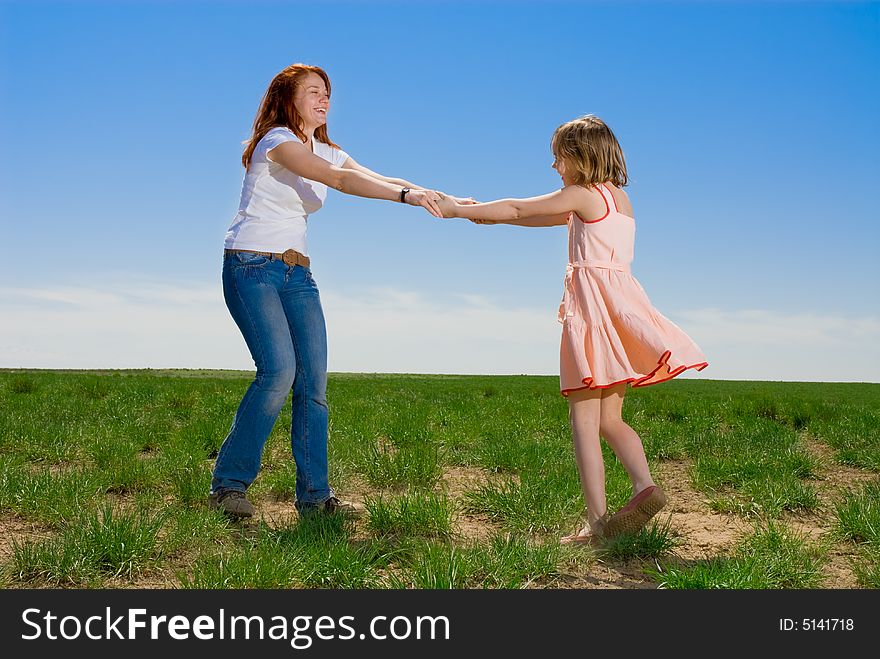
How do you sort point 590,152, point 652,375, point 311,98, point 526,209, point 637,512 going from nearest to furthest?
1. point 637,512
2. point 652,375
3. point 590,152
4. point 526,209
5. point 311,98

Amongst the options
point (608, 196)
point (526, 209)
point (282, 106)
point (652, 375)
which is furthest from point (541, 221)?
point (282, 106)

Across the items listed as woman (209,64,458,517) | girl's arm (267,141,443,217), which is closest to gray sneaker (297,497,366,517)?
woman (209,64,458,517)

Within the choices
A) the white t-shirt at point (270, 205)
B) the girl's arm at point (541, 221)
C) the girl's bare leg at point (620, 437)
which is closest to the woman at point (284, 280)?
the white t-shirt at point (270, 205)

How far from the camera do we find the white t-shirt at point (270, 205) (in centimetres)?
483

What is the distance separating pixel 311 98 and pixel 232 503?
260 cm

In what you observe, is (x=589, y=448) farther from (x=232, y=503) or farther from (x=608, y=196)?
(x=232, y=503)

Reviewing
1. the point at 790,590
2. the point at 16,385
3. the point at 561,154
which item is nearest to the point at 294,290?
the point at 561,154

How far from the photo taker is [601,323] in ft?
14.7

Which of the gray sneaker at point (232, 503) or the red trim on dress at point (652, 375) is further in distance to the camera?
the gray sneaker at point (232, 503)

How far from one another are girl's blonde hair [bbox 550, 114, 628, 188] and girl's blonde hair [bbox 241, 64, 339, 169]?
1.62 meters

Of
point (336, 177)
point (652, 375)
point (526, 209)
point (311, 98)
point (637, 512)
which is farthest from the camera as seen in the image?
point (311, 98)

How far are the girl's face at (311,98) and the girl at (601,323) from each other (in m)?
1.48

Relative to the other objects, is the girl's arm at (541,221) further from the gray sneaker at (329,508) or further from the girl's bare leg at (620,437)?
the gray sneaker at (329,508)

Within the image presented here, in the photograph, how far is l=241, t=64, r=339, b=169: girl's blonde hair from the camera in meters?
5.02
